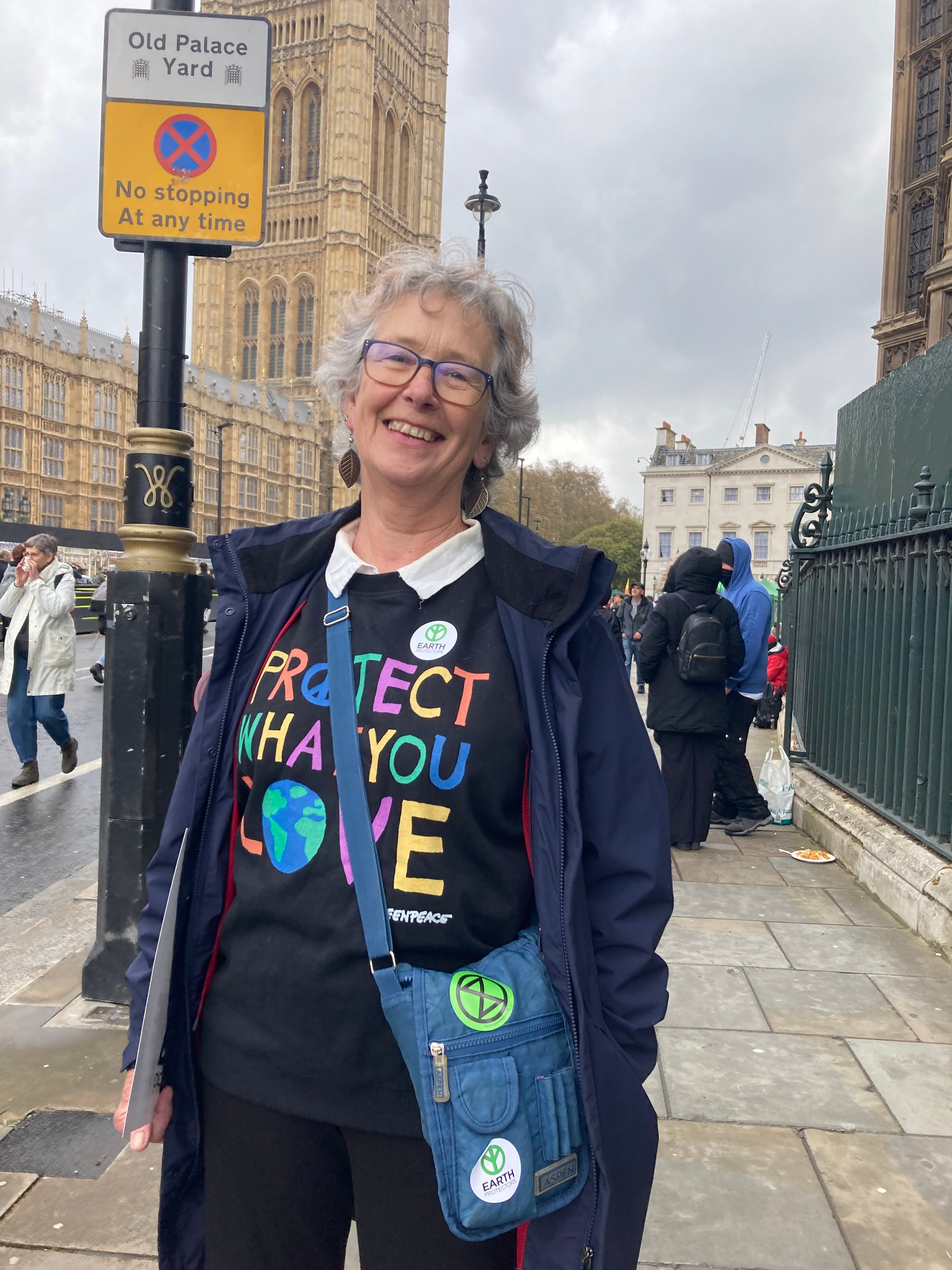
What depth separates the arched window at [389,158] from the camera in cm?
8906

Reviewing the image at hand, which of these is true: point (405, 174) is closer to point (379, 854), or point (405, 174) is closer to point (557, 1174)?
point (379, 854)

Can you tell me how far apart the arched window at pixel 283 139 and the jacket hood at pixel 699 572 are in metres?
88.9

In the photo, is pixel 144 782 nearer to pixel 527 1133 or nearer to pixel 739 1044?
pixel 739 1044

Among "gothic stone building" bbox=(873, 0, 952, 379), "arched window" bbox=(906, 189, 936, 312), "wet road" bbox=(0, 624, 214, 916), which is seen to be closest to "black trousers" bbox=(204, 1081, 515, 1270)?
"wet road" bbox=(0, 624, 214, 916)

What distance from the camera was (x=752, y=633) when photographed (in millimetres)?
6605

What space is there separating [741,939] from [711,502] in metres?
65.6

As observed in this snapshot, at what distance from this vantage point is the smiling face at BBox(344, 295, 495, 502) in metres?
1.64

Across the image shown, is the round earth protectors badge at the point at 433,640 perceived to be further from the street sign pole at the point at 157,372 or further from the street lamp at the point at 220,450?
the street lamp at the point at 220,450

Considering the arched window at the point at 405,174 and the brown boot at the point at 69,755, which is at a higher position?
the arched window at the point at 405,174

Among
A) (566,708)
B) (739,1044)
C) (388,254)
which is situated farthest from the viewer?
(739,1044)

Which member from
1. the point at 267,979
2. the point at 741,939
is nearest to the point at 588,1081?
the point at 267,979

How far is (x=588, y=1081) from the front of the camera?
4.44 feet

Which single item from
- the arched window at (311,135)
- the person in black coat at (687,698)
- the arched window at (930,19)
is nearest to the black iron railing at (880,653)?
the person in black coat at (687,698)

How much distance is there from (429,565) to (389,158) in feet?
322
